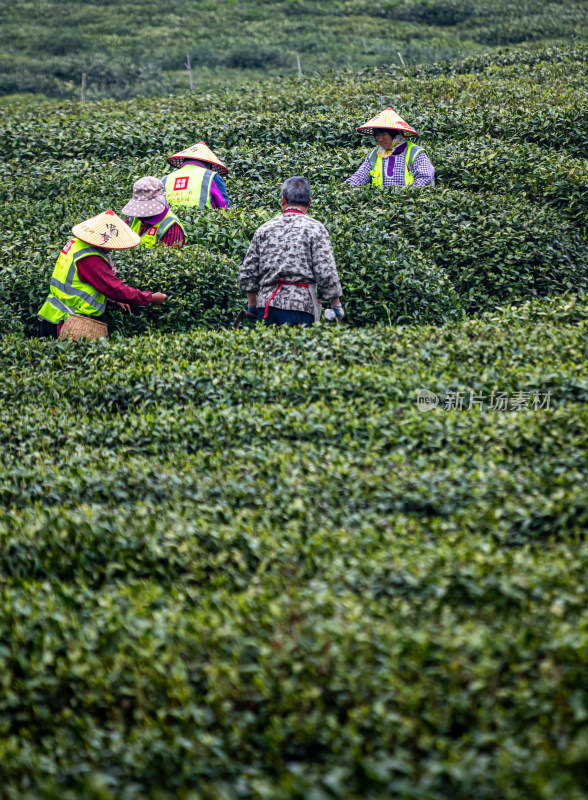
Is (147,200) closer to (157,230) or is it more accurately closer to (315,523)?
(157,230)

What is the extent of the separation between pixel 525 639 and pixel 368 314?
5284 millimetres

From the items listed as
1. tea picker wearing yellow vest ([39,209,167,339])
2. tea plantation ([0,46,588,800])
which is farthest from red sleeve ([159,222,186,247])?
tea picker wearing yellow vest ([39,209,167,339])

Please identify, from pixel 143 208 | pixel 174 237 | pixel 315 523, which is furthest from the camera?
pixel 174 237

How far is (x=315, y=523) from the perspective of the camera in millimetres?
4270

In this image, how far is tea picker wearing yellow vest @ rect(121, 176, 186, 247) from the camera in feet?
26.6

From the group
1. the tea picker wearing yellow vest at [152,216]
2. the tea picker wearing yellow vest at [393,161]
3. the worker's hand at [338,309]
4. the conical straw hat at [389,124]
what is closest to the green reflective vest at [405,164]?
the tea picker wearing yellow vest at [393,161]

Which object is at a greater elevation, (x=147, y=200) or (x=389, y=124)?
(x=389, y=124)

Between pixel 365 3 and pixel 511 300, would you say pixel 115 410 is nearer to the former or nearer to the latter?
pixel 511 300

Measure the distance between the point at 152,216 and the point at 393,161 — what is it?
324 centimetres

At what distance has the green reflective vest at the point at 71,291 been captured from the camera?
277 inches

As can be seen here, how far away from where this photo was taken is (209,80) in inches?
1145

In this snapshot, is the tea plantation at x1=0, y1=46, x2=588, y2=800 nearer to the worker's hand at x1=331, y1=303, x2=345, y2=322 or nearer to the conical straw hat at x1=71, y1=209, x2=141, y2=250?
the worker's hand at x1=331, y1=303, x2=345, y2=322

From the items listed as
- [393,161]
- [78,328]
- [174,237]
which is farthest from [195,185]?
[78,328]

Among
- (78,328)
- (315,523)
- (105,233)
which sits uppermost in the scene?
(105,233)
